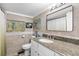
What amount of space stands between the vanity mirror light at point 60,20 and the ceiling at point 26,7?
0.77 ft

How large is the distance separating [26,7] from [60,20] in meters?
0.63

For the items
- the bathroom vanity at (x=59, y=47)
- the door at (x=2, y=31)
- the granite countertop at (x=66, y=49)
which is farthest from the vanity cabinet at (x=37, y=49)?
the door at (x=2, y=31)

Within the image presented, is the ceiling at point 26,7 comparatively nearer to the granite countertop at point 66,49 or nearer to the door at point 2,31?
the door at point 2,31

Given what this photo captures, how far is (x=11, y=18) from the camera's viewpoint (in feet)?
3.88

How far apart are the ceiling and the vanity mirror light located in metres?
0.23

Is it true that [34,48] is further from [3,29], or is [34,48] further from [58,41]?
[3,29]

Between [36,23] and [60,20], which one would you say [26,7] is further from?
[60,20]

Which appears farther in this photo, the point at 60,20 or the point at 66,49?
the point at 60,20

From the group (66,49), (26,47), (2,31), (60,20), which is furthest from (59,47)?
(2,31)

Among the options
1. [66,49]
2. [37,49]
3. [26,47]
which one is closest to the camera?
[66,49]

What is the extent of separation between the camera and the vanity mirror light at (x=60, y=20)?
1.09 meters

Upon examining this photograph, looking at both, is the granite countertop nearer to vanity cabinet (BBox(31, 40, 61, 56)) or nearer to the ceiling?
vanity cabinet (BBox(31, 40, 61, 56))

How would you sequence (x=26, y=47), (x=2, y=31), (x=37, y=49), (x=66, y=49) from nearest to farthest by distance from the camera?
1. (x=66, y=49)
2. (x=2, y=31)
3. (x=26, y=47)
4. (x=37, y=49)

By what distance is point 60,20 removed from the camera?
1.19m
